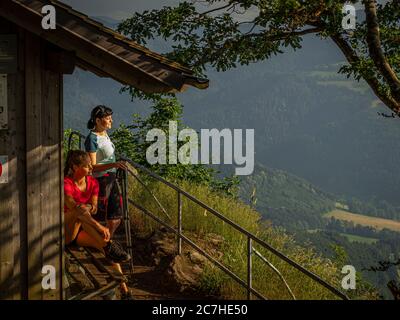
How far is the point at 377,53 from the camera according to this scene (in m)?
13.4

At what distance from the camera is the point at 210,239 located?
11523 millimetres

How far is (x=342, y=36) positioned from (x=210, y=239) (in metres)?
6.38

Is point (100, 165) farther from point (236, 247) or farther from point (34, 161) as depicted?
point (236, 247)

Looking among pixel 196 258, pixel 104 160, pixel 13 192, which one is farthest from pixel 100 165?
pixel 196 258

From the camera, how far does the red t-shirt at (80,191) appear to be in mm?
7211

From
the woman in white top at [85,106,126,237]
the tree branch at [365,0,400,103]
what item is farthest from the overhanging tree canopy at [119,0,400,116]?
the woman in white top at [85,106,126,237]

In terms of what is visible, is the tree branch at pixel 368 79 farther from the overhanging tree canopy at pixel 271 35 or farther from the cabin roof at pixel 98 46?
the cabin roof at pixel 98 46

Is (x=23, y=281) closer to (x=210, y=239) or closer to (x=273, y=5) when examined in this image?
(x=210, y=239)

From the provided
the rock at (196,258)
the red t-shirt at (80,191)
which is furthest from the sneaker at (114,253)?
the rock at (196,258)

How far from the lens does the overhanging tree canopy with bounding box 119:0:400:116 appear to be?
1357 cm

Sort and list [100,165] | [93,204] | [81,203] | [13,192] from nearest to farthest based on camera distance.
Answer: [13,192]
[81,203]
[93,204]
[100,165]

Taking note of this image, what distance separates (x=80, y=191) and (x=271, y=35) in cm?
852

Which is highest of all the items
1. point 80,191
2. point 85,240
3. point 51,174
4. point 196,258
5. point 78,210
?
point 51,174

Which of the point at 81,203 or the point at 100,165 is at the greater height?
the point at 100,165
